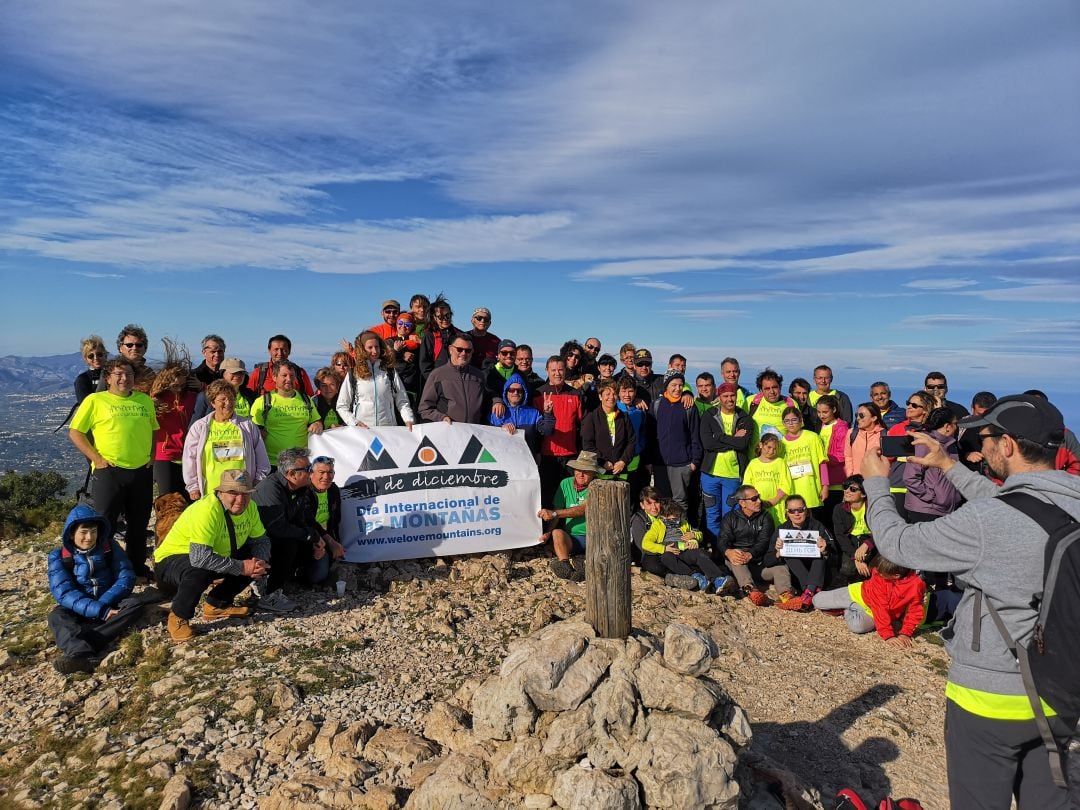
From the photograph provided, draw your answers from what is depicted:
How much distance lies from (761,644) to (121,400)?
8587mm

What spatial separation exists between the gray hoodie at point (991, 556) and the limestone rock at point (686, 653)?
6.04 feet

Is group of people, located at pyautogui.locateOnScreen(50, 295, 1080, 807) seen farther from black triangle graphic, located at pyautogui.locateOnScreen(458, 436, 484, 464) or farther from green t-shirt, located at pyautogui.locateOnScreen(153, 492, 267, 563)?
black triangle graphic, located at pyautogui.locateOnScreen(458, 436, 484, 464)

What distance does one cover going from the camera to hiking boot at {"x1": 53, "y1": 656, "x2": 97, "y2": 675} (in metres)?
7.14

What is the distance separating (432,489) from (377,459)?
2.98 ft

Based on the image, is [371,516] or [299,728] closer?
[299,728]

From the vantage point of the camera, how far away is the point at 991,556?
3580 millimetres

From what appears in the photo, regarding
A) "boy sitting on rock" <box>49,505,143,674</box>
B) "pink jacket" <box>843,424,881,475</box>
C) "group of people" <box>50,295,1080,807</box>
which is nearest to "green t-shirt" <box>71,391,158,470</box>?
"group of people" <box>50,295,1080,807</box>

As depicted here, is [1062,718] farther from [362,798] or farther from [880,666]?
[880,666]

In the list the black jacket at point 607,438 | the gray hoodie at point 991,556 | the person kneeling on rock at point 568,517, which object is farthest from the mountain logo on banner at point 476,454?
the gray hoodie at point 991,556

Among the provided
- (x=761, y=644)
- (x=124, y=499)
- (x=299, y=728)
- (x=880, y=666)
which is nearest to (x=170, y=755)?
(x=299, y=728)

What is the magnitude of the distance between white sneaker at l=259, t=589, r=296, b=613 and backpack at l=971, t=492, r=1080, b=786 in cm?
749

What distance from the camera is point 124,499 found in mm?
8438

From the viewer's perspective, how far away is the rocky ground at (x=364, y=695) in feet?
18.7

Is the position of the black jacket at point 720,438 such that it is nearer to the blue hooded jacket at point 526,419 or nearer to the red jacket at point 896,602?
the blue hooded jacket at point 526,419
